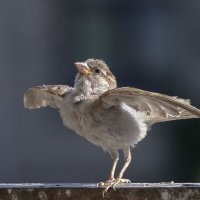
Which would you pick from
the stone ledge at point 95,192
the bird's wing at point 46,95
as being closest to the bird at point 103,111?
the bird's wing at point 46,95

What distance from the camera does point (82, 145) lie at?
13125 mm

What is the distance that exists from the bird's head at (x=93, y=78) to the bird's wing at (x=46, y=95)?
5.4 inches

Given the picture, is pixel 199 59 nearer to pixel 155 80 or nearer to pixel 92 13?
pixel 155 80

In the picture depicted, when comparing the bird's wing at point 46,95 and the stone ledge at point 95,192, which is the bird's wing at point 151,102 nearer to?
the bird's wing at point 46,95

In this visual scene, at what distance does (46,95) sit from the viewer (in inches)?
242

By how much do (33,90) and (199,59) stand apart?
7100mm

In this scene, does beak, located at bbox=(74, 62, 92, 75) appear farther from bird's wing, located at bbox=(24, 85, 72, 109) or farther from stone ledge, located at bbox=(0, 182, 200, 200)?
stone ledge, located at bbox=(0, 182, 200, 200)

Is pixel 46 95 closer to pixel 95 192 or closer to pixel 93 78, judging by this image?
pixel 93 78

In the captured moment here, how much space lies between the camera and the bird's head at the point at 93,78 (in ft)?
19.5

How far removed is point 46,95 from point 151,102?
34.7 inches

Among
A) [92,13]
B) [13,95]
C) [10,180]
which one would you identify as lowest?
[10,180]

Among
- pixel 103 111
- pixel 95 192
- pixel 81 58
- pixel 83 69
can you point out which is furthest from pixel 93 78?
pixel 81 58

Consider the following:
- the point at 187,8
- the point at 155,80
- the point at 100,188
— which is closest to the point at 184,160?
the point at 155,80

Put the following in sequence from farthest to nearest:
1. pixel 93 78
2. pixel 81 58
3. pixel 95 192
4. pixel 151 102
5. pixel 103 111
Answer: pixel 81 58, pixel 93 78, pixel 103 111, pixel 151 102, pixel 95 192
